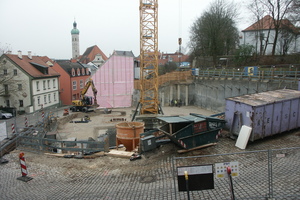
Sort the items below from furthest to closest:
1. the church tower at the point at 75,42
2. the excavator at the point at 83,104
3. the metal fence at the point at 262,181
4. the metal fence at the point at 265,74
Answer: the church tower at the point at 75,42
the excavator at the point at 83,104
the metal fence at the point at 265,74
the metal fence at the point at 262,181

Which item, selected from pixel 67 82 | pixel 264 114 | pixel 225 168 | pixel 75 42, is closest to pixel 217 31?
pixel 67 82

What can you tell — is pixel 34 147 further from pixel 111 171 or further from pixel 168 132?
pixel 168 132

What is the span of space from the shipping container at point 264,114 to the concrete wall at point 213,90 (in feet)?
32.0

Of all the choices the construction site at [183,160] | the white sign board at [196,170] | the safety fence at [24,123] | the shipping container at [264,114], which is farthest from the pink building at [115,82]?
the white sign board at [196,170]

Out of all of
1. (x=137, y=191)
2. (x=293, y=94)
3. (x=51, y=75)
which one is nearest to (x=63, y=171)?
(x=137, y=191)

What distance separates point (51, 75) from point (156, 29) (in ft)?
68.0

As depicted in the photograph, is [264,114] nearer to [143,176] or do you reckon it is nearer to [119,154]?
[143,176]

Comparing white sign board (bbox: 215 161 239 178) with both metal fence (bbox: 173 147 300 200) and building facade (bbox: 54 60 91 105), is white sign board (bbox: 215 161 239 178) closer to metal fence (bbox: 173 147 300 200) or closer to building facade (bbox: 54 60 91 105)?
metal fence (bbox: 173 147 300 200)

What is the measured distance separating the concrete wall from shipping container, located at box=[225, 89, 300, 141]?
9.75 metres

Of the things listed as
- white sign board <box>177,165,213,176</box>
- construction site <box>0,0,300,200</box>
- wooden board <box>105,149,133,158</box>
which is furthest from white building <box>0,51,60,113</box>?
white sign board <box>177,165,213,176</box>

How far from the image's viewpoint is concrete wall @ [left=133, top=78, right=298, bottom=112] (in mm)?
25786

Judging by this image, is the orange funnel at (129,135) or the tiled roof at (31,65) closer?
the orange funnel at (129,135)

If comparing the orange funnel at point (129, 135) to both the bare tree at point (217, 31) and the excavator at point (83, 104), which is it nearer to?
the excavator at point (83, 104)

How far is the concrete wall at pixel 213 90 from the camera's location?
84.6 ft
